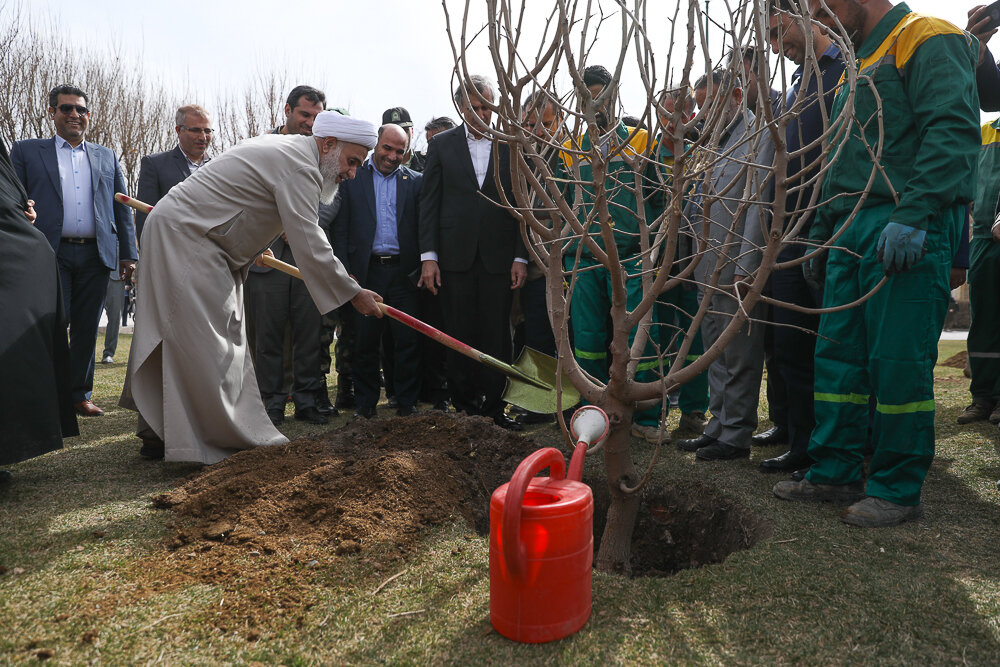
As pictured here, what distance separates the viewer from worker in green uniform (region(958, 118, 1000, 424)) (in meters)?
4.56

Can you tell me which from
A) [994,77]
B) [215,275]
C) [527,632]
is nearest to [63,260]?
[215,275]

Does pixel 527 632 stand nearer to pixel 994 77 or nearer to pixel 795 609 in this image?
pixel 795 609

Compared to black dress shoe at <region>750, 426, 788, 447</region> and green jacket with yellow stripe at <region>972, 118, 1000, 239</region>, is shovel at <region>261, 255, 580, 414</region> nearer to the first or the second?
black dress shoe at <region>750, 426, 788, 447</region>

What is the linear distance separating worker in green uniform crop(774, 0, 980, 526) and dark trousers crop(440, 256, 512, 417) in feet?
7.39

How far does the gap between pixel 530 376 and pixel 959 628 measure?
2355mm

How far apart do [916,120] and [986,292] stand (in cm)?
293

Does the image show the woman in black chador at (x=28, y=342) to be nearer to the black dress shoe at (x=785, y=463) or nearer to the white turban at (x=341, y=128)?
the white turban at (x=341, y=128)

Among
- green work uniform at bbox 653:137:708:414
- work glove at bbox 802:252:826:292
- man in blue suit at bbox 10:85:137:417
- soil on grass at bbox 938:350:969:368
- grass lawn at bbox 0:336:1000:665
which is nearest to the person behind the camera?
grass lawn at bbox 0:336:1000:665

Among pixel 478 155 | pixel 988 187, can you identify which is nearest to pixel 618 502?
pixel 478 155

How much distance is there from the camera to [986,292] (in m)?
4.86

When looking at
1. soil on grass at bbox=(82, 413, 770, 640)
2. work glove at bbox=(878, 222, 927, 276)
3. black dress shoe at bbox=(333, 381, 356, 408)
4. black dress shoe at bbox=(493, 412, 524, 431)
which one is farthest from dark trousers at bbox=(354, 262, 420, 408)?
work glove at bbox=(878, 222, 927, 276)

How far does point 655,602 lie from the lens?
1975mm

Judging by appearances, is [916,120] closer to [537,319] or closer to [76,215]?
[537,319]

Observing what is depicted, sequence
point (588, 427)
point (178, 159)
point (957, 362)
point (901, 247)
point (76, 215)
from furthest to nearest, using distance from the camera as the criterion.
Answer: point (957, 362) → point (178, 159) → point (76, 215) → point (901, 247) → point (588, 427)
